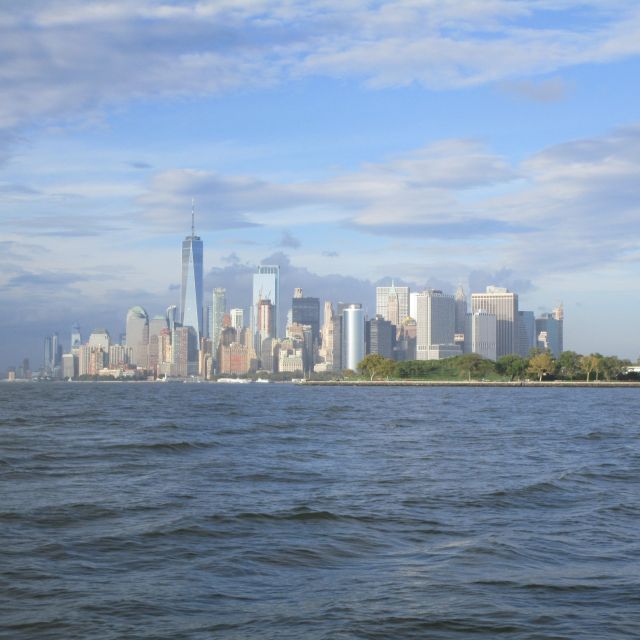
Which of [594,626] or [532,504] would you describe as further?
[532,504]

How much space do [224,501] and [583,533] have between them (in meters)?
8.28

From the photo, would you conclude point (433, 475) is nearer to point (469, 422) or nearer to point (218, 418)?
point (469, 422)

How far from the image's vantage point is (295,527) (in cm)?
1859

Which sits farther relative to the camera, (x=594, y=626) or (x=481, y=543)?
(x=481, y=543)

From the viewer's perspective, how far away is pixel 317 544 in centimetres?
1689

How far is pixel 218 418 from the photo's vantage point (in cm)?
6341

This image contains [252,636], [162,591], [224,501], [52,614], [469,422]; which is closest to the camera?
[252,636]

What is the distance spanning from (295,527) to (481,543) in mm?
3851

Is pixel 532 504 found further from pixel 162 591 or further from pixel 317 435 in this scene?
pixel 317 435

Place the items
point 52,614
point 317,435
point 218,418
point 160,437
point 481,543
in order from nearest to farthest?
point 52,614, point 481,543, point 160,437, point 317,435, point 218,418

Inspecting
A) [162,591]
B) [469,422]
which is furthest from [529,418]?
[162,591]

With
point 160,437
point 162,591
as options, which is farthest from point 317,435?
point 162,591

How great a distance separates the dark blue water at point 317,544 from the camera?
11.9 metres

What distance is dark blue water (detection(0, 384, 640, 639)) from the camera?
11852mm
